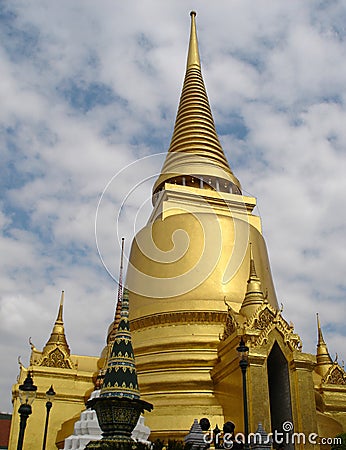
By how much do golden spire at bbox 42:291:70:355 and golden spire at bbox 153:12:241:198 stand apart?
6.97 m

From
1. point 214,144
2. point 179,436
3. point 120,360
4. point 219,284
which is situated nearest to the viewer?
point 120,360

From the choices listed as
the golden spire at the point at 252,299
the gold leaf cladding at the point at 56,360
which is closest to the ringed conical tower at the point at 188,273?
the golden spire at the point at 252,299

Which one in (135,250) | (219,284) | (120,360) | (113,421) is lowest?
(113,421)

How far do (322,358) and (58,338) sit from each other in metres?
10.5

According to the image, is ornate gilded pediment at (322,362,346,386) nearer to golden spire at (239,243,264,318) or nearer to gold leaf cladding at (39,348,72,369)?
golden spire at (239,243,264,318)

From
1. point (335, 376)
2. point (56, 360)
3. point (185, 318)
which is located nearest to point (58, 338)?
point (56, 360)

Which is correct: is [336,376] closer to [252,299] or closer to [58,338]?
[252,299]

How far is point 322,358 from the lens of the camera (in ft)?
65.1

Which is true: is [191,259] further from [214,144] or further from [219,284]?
[214,144]

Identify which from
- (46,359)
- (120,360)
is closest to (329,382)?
(46,359)

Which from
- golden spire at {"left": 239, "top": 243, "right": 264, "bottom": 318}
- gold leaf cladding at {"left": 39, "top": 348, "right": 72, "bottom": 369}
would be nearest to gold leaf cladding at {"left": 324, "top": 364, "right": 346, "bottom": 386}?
golden spire at {"left": 239, "top": 243, "right": 264, "bottom": 318}

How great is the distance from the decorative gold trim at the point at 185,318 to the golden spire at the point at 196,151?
6.77 meters

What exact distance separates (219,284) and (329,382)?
5.37 meters

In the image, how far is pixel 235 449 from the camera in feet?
27.6
